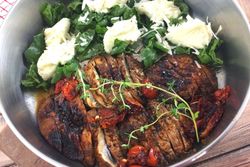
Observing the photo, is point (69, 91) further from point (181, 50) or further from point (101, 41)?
point (181, 50)

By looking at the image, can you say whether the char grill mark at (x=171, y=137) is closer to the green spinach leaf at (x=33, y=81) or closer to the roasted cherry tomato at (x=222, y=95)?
the roasted cherry tomato at (x=222, y=95)

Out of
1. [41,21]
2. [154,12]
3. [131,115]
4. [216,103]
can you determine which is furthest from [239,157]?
[41,21]

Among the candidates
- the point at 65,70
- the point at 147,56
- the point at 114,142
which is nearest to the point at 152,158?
the point at 114,142

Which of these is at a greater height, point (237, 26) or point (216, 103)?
point (237, 26)

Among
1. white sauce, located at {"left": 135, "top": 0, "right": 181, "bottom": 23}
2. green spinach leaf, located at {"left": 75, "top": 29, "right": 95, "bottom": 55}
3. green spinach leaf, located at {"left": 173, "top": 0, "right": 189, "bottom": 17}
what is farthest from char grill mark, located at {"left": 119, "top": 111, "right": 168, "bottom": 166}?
green spinach leaf, located at {"left": 173, "top": 0, "right": 189, "bottom": 17}

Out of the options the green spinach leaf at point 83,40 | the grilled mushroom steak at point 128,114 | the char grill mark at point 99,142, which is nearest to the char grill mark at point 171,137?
the grilled mushroom steak at point 128,114

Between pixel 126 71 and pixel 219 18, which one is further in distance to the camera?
pixel 219 18

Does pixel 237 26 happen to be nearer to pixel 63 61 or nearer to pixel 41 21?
pixel 63 61
